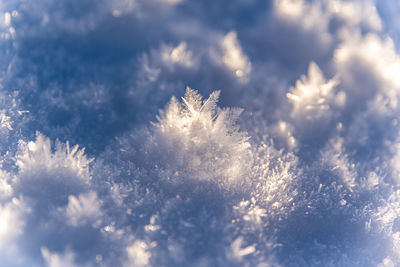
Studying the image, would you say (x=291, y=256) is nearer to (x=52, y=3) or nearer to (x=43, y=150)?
(x=43, y=150)

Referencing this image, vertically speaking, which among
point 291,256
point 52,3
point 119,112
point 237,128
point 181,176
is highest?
point 52,3

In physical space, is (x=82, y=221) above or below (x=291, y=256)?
above

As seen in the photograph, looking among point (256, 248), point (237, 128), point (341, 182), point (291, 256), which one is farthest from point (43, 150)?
point (341, 182)

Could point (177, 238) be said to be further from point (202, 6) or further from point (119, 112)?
point (202, 6)

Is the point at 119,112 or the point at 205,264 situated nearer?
the point at 205,264

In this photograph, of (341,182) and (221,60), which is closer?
(221,60)

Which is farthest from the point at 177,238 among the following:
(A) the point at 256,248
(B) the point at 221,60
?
(B) the point at 221,60
